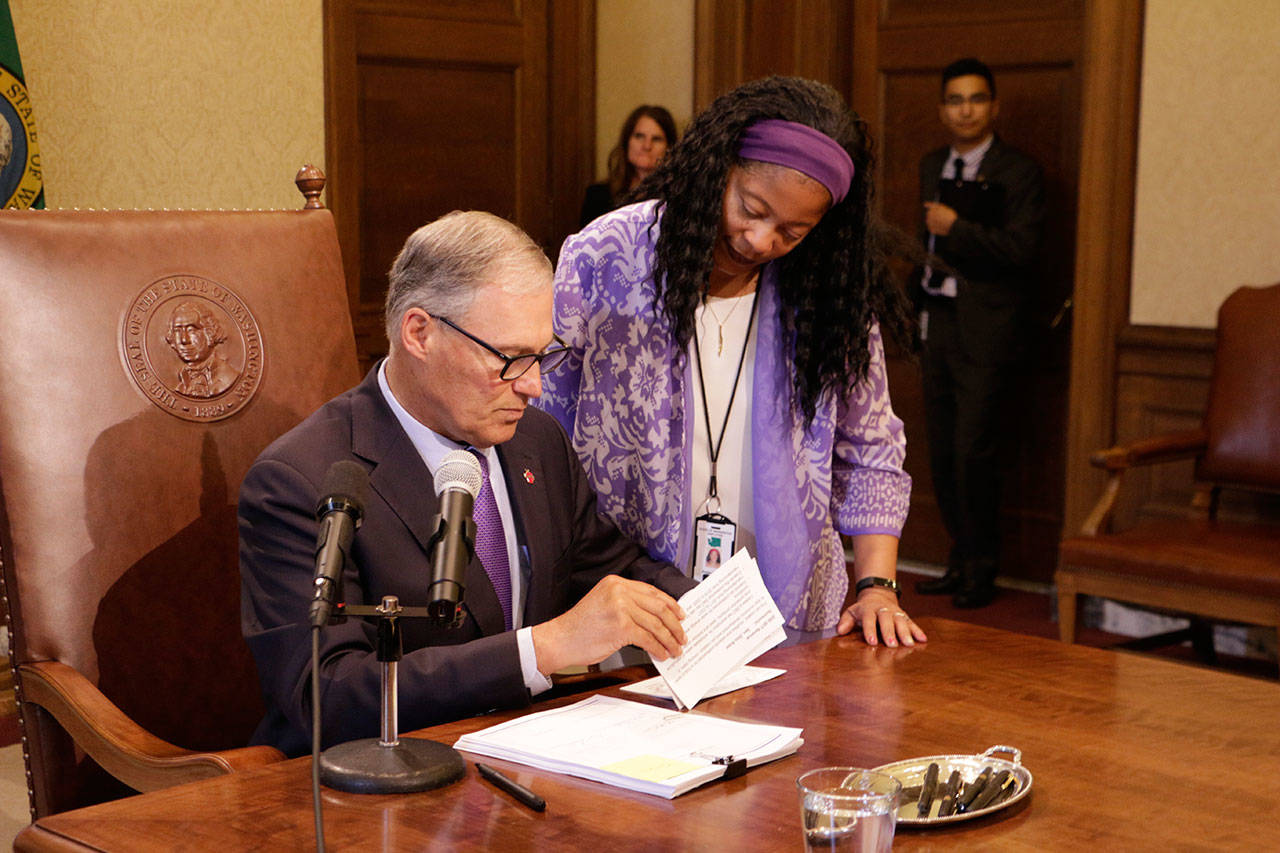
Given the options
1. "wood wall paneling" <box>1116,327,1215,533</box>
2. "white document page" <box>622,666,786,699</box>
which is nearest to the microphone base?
"white document page" <box>622,666,786,699</box>

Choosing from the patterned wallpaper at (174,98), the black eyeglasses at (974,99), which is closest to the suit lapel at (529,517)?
the patterned wallpaper at (174,98)

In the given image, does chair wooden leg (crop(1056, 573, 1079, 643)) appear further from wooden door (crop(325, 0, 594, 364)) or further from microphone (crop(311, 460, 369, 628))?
microphone (crop(311, 460, 369, 628))

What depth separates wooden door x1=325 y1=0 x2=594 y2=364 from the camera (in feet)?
17.1

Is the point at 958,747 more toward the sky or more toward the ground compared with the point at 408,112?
more toward the ground

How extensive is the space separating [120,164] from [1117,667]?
365 centimetres

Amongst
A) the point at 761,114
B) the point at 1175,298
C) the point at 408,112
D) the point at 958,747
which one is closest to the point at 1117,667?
the point at 958,747

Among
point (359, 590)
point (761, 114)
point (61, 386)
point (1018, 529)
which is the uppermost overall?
point (761, 114)

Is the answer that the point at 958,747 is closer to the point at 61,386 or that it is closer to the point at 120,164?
the point at 61,386

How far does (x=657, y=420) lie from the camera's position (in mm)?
2227

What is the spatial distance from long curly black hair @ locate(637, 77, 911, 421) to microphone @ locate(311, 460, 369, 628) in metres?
0.95

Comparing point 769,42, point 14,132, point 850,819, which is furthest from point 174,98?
point 850,819

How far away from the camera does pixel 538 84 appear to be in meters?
5.87

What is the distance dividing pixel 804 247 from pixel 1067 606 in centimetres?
211

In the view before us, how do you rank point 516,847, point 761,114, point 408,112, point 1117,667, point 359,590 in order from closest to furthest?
point 516,847 < point 359,590 < point 1117,667 < point 761,114 < point 408,112
